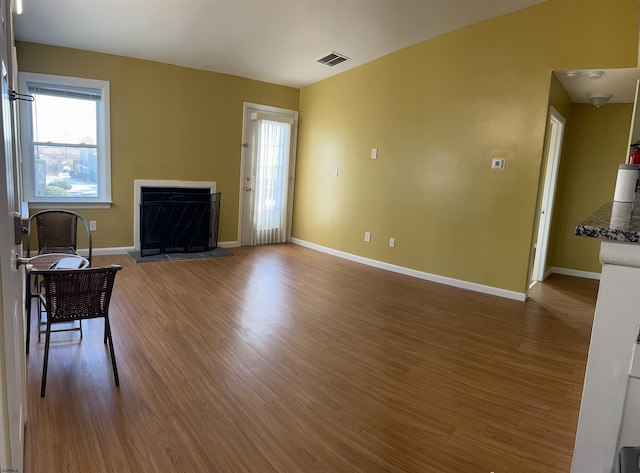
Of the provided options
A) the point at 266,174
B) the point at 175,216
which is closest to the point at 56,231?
the point at 175,216

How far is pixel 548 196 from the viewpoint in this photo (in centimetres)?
500

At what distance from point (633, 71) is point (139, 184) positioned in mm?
5638

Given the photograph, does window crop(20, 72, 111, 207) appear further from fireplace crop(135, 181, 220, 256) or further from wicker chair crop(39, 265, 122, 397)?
wicker chair crop(39, 265, 122, 397)

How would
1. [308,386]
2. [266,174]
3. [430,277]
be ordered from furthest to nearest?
1. [266,174]
2. [430,277]
3. [308,386]

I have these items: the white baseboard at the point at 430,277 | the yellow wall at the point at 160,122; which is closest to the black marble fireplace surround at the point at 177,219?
the yellow wall at the point at 160,122

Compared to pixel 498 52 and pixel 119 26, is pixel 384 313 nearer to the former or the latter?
pixel 498 52

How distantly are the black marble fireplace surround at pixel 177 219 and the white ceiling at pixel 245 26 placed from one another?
5.86 ft

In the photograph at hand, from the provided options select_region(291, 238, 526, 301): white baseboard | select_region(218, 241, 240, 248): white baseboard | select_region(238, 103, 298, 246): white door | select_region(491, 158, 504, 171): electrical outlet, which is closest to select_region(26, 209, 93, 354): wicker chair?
select_region(218, 241, 240, 248): white baseboard

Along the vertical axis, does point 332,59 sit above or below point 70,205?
above

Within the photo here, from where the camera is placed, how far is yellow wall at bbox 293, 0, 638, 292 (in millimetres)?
3793

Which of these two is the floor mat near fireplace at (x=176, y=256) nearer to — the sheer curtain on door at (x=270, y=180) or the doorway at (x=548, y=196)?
the sheer curtain on door at (x=270, y=180)

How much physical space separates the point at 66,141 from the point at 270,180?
2.85m

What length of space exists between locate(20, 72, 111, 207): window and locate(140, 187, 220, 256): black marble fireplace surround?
1.77 ft

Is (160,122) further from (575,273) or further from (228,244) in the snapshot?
(575,273)
